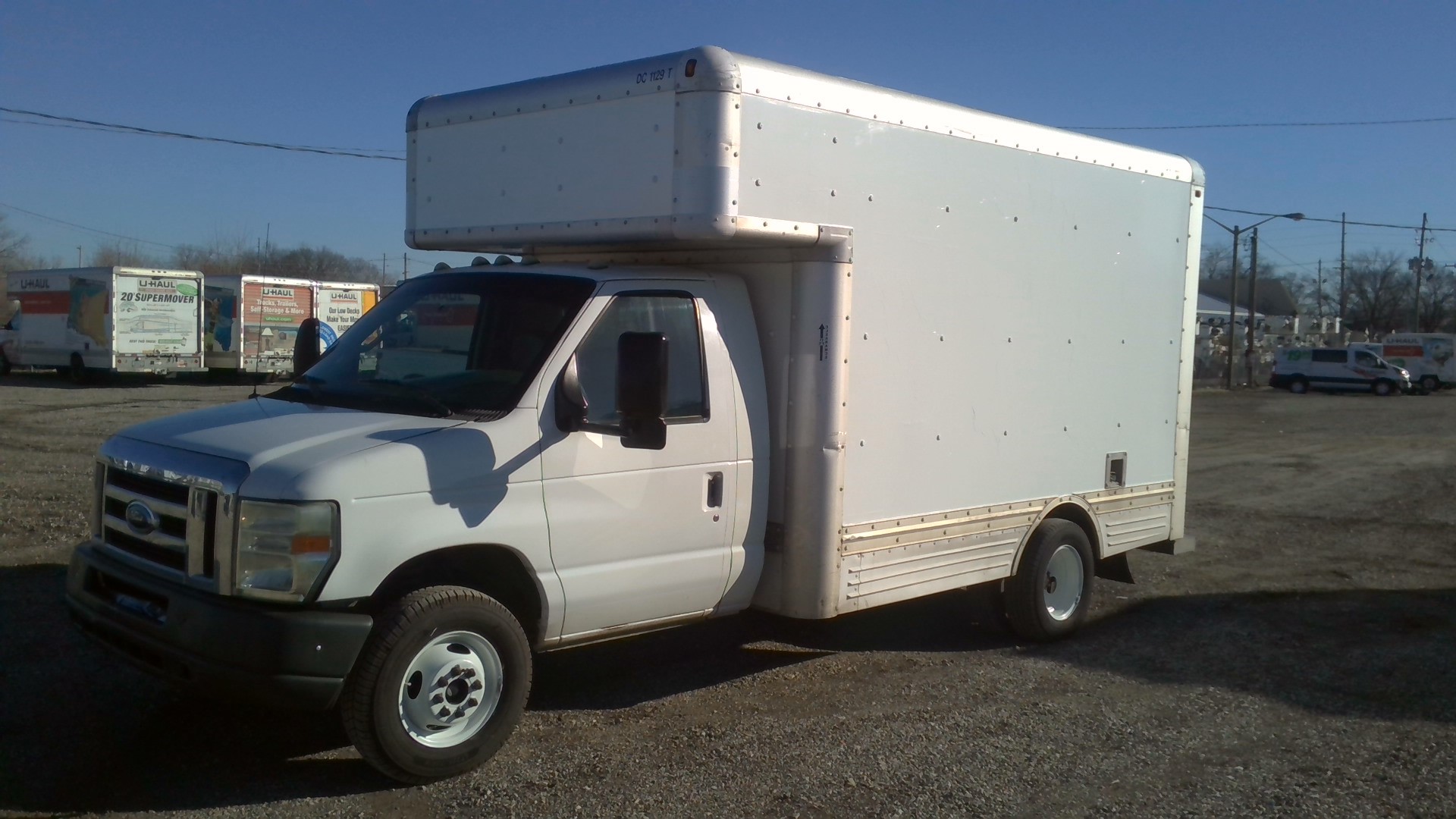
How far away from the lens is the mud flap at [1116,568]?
8.64m

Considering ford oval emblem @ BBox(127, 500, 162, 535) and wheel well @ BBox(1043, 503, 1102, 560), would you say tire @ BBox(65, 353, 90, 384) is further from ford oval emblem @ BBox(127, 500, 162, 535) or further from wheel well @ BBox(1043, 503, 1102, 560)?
wheel well @ BBox(1043, 503, 1102, 560)

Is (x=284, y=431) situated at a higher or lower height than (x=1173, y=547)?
higher

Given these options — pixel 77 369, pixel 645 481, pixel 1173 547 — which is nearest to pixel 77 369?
pixel 77 369

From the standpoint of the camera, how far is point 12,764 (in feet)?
16.2

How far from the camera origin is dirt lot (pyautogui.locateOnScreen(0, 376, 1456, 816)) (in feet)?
16.0

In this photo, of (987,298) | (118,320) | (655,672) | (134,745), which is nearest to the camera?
(134,745)

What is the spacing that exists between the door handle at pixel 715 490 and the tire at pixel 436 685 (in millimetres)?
1123

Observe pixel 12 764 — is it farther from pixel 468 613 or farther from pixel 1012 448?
pixel 1012 448

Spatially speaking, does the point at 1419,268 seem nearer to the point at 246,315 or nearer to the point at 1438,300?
the point at 1438,300

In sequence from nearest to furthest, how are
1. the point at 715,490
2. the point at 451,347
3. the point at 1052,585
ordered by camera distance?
the point at 451,347 → the point at 715,490 → the point at 1052,585

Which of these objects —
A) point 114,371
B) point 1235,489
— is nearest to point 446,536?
point 1235,489

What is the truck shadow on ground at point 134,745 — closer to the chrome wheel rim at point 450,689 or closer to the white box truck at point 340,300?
the chrome wheel rim at point 450,689

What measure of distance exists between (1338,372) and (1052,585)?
1752 inches

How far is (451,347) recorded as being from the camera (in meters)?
5.57
